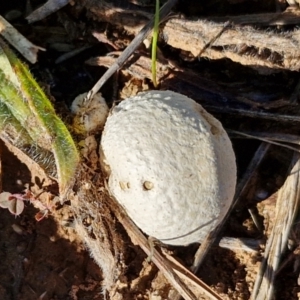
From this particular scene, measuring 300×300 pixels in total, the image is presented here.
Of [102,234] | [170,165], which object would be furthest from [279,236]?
[102,234]

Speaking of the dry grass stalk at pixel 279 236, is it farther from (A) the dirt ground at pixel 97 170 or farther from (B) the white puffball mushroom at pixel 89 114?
(B) the white puffball mushroom at pixel 89 114

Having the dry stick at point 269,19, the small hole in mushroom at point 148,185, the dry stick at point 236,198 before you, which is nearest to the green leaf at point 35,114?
the small hole in mushroom at point 148,185

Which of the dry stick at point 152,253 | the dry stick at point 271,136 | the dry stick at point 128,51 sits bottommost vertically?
the dry stick at point 152,253

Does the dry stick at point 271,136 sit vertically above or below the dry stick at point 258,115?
below

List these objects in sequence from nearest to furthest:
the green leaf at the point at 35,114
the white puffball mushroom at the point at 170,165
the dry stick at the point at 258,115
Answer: the white puffball mushroom at the point at 170,165 → the green leaf at the point at 35,114 → the dry stick at the point at 258,115

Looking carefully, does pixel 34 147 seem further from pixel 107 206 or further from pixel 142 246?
pixel 142 246

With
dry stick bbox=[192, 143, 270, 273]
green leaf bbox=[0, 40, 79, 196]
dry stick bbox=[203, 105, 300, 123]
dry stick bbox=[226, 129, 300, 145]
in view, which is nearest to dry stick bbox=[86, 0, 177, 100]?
green leaf bbox=[0, 40, 79, 196]

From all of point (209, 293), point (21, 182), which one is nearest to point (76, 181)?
point (21, 182)

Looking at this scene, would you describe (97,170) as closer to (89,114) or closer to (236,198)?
(89,114)
